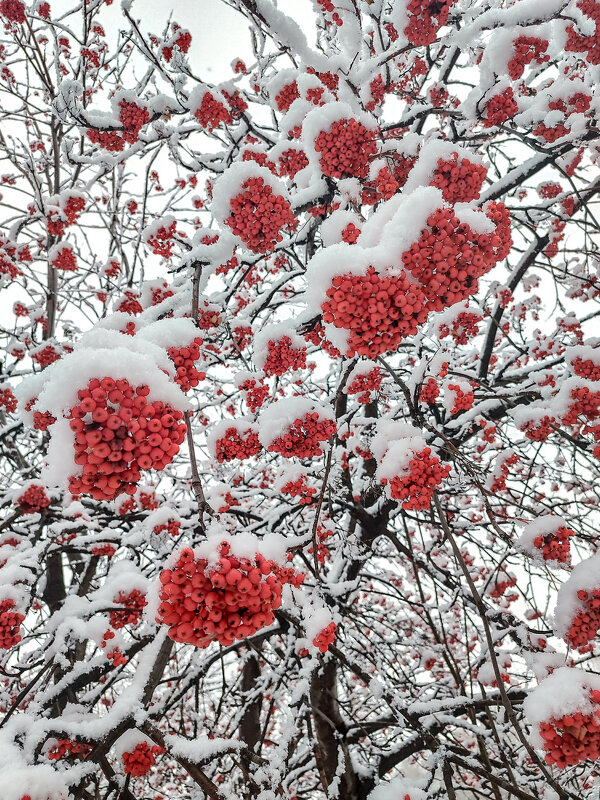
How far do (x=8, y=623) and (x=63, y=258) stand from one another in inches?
147

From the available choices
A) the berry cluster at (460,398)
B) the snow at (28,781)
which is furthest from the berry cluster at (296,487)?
the snow at (28,781)

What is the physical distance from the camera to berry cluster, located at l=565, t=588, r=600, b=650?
238cm

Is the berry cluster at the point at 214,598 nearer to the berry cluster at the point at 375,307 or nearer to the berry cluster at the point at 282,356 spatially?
the berry cluster at the point at 375,307

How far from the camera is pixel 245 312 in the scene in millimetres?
3301

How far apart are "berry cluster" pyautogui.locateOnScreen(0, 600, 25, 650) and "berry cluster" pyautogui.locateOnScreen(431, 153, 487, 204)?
3588 millimetres

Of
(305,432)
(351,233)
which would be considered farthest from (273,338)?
(351,233)

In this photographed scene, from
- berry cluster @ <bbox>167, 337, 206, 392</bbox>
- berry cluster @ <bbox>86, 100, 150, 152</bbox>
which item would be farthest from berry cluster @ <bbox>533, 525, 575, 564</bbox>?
berry cluster @ <bbox>86, 100, 150, 152</bbox>

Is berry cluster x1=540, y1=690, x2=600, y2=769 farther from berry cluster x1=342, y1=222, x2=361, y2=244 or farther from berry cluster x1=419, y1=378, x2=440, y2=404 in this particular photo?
berry cluster x1=342, y1=222, x2=361, y2=244

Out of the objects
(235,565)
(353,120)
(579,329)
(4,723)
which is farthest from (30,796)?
(579,329)

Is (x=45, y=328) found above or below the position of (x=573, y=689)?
above

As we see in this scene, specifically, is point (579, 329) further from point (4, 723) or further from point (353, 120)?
point (4, 723)

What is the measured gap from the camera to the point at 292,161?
3074 millimetres

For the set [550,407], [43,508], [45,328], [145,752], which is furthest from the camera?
[45,328]

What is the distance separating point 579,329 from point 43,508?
19.4ft
